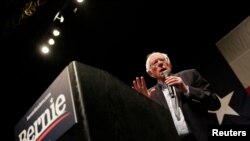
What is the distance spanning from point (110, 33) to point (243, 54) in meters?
1.26

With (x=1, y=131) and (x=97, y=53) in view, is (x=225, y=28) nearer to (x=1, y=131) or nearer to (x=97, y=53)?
(x=97, y=53)

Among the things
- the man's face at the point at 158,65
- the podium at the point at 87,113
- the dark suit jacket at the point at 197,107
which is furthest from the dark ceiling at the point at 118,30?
the podium at the point at 87,113

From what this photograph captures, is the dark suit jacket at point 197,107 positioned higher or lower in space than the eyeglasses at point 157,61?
lower

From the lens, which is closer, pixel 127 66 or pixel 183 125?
pixel 183 125

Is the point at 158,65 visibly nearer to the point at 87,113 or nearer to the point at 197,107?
the point at 197,107

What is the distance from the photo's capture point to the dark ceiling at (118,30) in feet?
9.78

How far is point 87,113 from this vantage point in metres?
0.66

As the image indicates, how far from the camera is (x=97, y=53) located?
3443mm

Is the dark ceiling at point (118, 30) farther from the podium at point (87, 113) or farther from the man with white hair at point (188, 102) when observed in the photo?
the podium at point (87, 113)

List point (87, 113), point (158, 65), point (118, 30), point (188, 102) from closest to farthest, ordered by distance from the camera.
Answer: point (87, 113) < point (188, 102) < point (158, 65) < point (118, 30)

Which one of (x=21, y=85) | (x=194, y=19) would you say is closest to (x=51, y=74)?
(x=21, y=85)

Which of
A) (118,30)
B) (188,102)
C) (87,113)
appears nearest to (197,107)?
(188,102)

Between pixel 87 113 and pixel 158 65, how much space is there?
3.97 ft

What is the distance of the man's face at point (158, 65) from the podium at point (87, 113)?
0.93 metres
